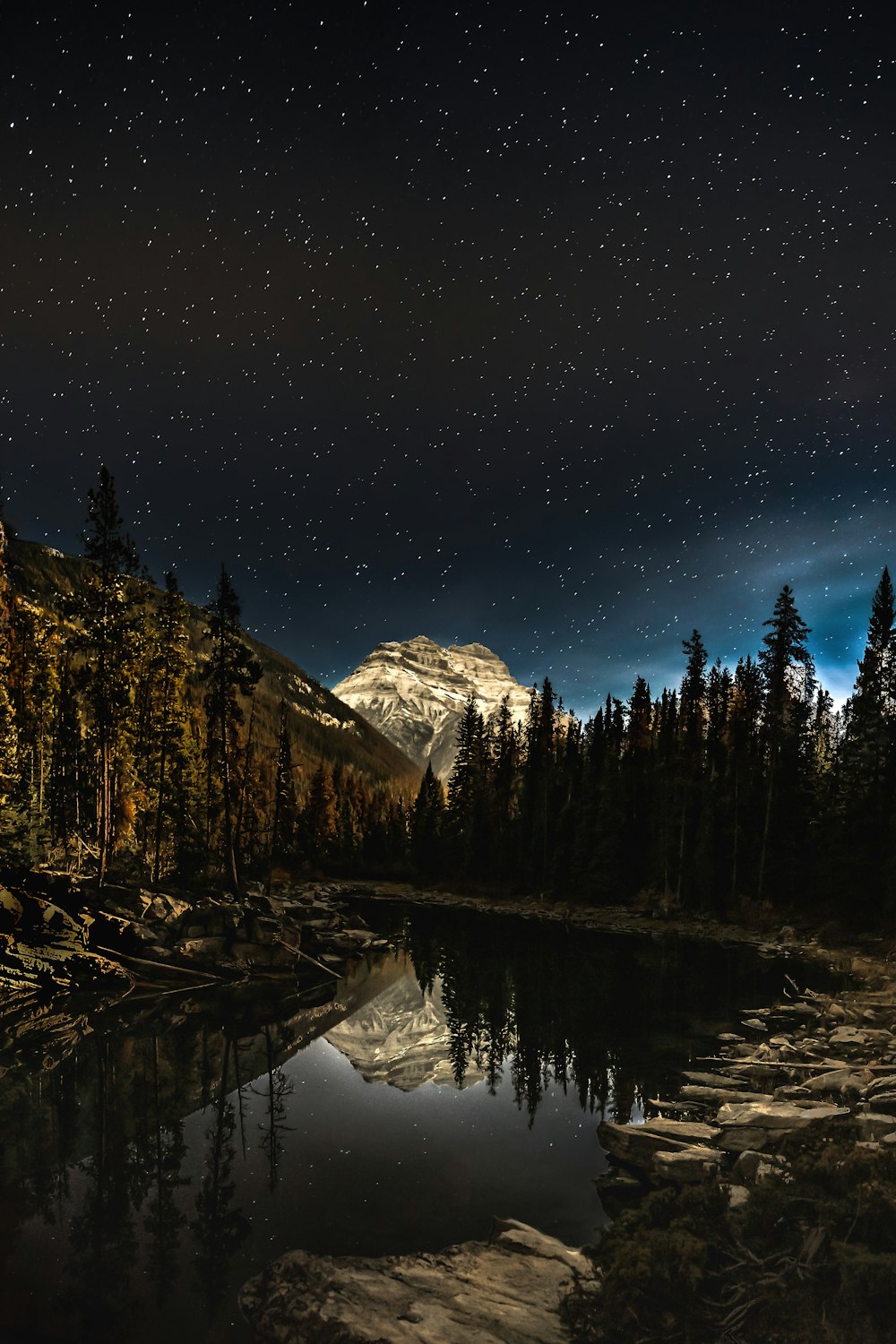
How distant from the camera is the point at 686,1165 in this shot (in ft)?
36.8

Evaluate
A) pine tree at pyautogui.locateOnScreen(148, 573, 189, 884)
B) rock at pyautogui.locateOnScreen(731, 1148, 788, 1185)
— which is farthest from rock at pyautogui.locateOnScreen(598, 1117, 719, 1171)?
pine tree at pyautogui.locateOnScreen(148, 573, 189, 884)

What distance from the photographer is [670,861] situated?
57.2 meters

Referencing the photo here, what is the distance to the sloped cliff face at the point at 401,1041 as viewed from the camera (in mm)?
18281

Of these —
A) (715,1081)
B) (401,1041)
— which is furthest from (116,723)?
(715,1081)

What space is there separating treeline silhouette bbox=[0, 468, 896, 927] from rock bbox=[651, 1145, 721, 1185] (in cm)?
2631

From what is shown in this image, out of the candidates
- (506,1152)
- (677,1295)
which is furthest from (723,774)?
(677,1295)

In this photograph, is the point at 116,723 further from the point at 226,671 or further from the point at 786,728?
the point at 786,728

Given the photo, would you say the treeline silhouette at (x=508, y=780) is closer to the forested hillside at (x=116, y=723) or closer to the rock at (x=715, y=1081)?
the forested hillside at (x=116, y=723)

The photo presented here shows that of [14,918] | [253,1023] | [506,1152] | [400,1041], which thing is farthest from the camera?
[14,918]

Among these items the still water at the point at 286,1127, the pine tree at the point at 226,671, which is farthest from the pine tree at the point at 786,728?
the pine tree at the point at 226,671

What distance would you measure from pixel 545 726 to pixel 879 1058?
Result: 64949 mm

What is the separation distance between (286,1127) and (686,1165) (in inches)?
318

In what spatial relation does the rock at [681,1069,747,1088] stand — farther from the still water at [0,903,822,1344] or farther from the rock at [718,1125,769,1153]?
the rock at [718,1125,769,1153]

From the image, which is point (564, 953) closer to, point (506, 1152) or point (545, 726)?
point (506, 1152)
